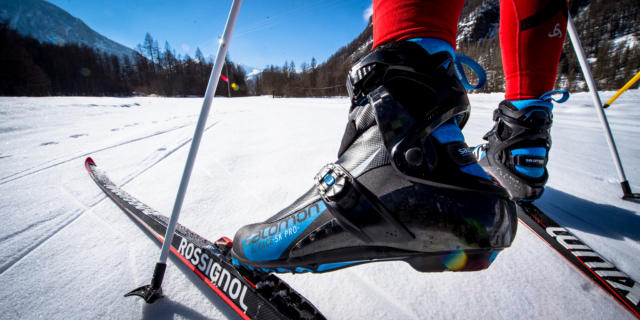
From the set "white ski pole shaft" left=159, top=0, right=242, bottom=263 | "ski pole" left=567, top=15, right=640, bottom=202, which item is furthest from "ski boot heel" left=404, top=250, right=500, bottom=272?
"ski pole" left=567, top=15, right=640, bottom=202

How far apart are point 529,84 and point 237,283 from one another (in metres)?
0.81

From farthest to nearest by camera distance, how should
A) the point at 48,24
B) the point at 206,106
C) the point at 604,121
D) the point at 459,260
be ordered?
the point at 48,24 < the point at 604,121 < the point at 206,106 < the point at 459,260

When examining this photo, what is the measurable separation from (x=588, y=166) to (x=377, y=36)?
1.39 meters

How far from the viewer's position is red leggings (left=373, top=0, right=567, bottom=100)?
36 cm

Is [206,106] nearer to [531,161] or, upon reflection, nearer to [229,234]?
[229,234]

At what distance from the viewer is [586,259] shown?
46 cm

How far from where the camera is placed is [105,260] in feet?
1.65

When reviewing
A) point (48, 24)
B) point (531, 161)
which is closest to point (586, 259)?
point (531, 161)

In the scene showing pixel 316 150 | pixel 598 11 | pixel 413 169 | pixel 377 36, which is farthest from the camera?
pixel 598 11

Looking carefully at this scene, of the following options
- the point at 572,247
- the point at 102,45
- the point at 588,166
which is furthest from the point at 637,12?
the point at 102,45

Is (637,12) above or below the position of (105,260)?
above

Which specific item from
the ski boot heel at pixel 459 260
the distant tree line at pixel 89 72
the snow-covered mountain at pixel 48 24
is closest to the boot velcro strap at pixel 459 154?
the ski boot heel at pixel 459 260

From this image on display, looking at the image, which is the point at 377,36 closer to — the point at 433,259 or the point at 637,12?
the point at 433,259

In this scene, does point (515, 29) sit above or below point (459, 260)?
above
